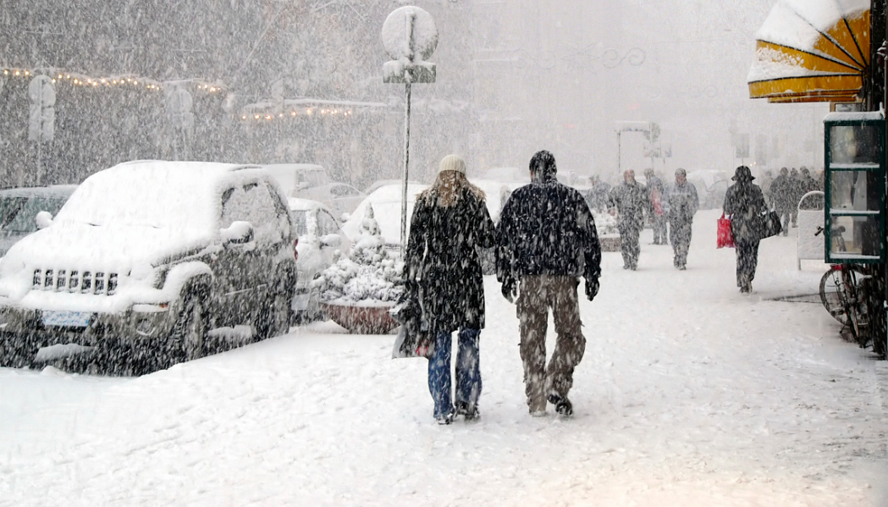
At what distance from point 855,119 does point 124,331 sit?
19.7ft

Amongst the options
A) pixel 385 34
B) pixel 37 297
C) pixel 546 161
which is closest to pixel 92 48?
pixel 385 34

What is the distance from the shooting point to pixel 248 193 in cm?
1087

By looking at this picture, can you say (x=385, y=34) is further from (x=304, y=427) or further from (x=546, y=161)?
(x=304, y=427)

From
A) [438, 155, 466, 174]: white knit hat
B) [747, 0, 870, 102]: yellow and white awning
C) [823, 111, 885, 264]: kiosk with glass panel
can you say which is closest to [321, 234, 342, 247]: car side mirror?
[747, 0, 870, 102]: yellow and white awning

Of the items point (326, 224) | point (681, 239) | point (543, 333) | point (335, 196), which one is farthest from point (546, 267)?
point (335, 196)

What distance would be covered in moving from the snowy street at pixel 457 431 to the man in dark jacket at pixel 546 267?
325 millimetres

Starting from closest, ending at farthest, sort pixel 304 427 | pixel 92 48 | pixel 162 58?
pixel 304 427, pixel 92 48, pixel 162 58

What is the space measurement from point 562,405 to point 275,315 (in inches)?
170

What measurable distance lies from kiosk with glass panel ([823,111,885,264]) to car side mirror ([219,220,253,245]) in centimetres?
520

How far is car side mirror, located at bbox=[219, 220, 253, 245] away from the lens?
952cm

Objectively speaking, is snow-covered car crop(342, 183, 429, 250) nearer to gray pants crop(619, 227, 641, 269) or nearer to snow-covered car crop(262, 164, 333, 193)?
gray pants crop(619, 227, 641, 269)

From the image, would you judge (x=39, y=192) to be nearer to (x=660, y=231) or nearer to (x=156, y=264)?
(x=156, y=264)

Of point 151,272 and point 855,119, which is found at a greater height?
point 855,119

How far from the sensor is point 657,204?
82.5 feet
